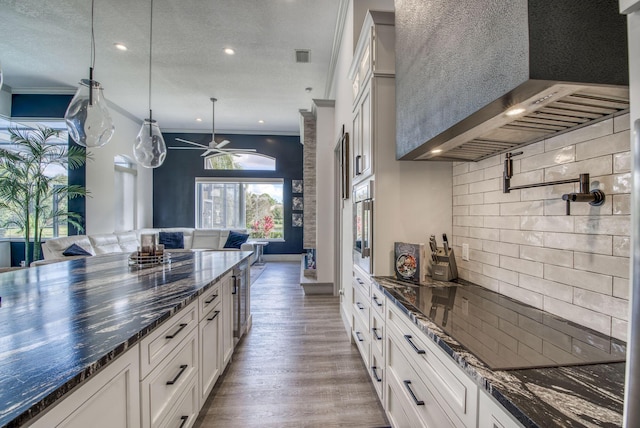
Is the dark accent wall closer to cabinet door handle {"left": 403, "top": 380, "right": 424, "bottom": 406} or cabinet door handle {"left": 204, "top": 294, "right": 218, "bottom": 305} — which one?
cabinet door handle {"left": 204, "top": 294, "right": 218, "bottom": 305}

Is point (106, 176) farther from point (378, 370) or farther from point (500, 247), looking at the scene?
point (500, 247)

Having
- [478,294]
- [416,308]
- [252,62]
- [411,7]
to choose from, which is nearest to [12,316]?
[416,308]

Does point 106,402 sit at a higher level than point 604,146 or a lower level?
lower

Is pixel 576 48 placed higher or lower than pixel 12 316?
higher

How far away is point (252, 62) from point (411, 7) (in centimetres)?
361

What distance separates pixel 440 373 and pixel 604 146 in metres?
0.97

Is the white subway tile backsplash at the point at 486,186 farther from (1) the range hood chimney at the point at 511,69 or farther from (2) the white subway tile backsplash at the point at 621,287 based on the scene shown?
(2) the white subway tile backsplash at the point at 621,287

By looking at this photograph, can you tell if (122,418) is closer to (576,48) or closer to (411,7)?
(576,48)

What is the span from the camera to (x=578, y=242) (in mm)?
1075

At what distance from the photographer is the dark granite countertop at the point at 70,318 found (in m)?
0.65

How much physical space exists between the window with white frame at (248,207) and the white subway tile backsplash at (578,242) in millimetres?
7060

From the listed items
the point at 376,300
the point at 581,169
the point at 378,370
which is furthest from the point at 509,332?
the point at 378,370

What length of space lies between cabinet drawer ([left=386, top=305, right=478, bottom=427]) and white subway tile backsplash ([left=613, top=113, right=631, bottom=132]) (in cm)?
93

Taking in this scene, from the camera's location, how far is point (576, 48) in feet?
2.45
